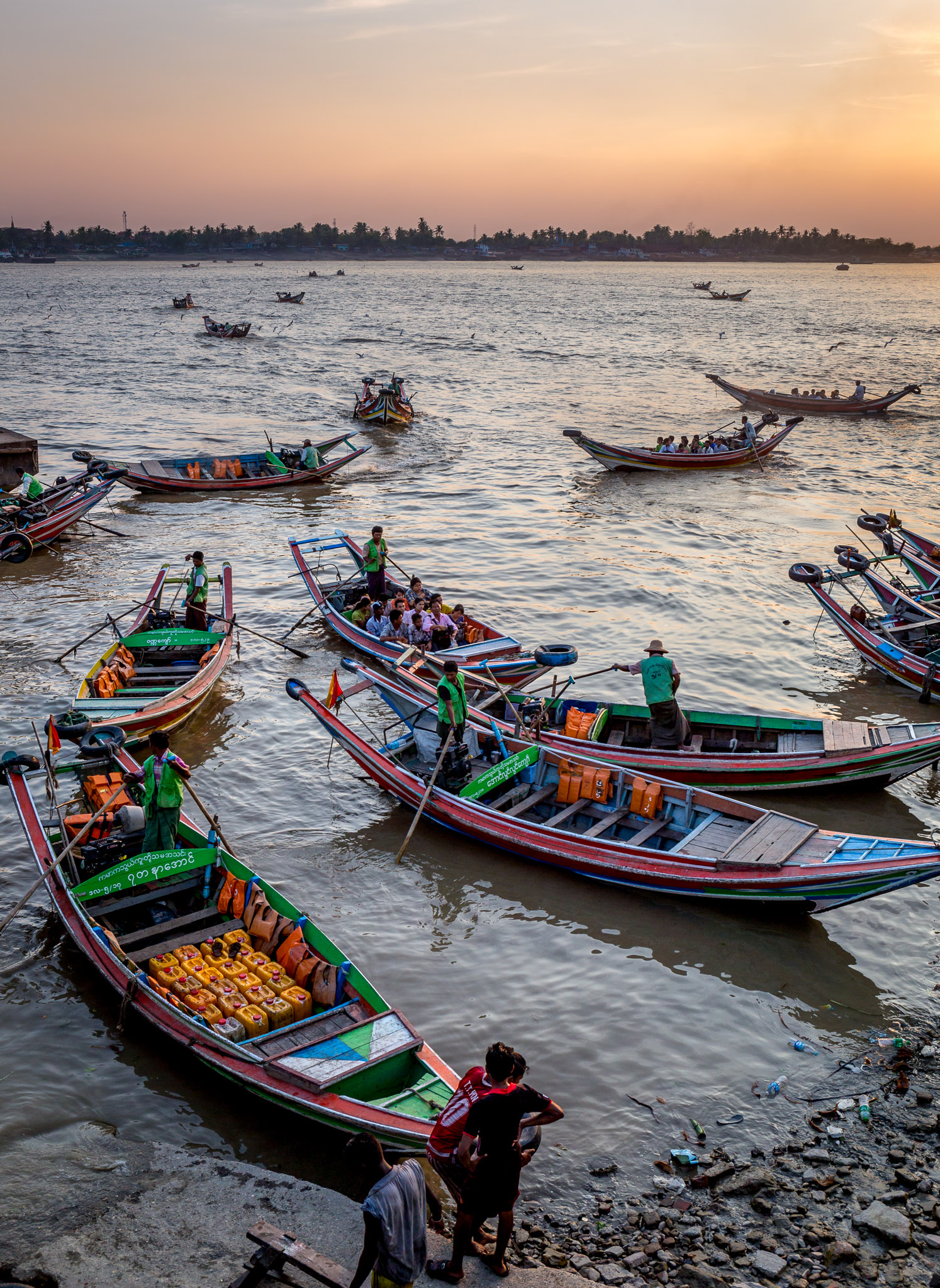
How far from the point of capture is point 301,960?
727 cm

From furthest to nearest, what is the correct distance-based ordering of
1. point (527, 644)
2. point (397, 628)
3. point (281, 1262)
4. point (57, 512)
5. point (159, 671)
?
point (57, 512)
point (527, 644)
point (397, 628)
point (159, 671)
point (281, 1262)

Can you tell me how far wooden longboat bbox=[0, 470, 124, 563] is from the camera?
20578 millimetres

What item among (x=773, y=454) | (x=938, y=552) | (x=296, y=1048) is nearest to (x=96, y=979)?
(x=296, y=1048)

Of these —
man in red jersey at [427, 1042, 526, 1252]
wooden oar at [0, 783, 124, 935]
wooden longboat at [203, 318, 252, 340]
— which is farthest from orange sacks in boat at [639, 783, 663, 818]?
wooden longboat at [203, 318, 252, 340]

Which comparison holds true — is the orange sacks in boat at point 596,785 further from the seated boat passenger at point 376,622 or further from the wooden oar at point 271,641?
the wooden oar at point 271,641

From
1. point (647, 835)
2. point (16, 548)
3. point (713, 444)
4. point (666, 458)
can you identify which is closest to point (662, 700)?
point (647, 835)

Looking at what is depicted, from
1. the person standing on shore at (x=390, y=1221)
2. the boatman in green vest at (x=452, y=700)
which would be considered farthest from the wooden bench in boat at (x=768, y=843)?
the person standing on shore at (x=390, y=1221)

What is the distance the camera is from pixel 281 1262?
5094 millimetres

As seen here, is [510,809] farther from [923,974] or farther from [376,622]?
[376,622]

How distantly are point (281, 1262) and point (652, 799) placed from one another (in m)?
5.61

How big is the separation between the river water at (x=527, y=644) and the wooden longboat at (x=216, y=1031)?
1.75ft

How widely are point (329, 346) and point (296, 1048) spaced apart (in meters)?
61.3

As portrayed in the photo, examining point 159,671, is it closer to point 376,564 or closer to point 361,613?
point 361,613

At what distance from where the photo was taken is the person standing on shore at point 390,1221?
4.41 meters
